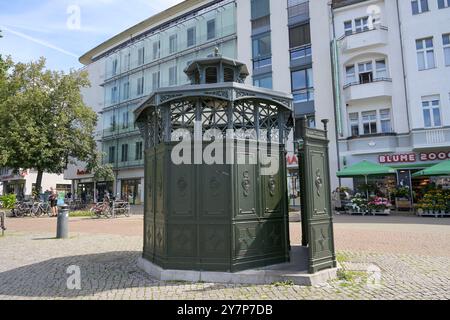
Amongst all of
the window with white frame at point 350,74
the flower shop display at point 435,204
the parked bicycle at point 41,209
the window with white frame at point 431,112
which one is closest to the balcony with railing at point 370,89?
the window with white frame at point 350,74

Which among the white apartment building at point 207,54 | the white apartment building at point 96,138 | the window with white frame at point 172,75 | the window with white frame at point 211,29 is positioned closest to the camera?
the white apartment building at point 207,54

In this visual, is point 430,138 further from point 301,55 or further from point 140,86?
point 140,86

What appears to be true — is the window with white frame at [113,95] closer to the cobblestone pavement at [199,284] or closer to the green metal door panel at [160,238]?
the cobblestone pavement at [199,284]


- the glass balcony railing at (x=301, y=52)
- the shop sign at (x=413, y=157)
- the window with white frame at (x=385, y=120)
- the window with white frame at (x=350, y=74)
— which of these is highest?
the glass balcony railing at (x=301, y=52)

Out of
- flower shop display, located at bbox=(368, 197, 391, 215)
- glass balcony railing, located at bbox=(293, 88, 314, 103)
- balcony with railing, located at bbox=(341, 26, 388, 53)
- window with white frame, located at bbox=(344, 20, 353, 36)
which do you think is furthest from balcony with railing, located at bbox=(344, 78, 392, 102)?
flower shop display, located at bbox=(368, 197, 391, 215)

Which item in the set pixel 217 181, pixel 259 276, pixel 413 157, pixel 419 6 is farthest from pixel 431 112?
pixel 259 276

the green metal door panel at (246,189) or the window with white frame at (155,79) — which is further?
the window with white frame at (155,79)

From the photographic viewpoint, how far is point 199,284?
598 centimetres

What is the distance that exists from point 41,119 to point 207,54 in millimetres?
15526

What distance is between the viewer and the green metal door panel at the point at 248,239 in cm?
624

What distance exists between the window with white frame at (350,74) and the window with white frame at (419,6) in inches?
192

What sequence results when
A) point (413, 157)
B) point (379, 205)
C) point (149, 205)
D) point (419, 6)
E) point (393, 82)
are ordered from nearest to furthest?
point (149, 205) → point (379, 205) → point (413, 157) → point (419, 6) → point (393, 82)

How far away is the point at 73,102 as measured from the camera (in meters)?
28.2
